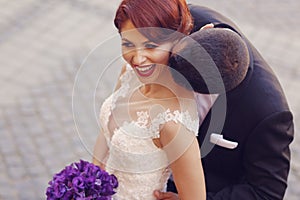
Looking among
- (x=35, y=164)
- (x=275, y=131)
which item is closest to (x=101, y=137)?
(x=275, y=131)

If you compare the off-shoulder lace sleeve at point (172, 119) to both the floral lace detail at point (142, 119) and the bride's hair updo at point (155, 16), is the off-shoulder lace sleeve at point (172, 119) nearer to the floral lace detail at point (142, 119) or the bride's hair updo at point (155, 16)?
the floral lace detail at point (142, 119)

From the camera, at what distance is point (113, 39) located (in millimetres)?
1997

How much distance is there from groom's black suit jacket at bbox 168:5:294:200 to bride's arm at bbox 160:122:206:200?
0.85 feet

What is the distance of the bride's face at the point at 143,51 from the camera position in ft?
6.12

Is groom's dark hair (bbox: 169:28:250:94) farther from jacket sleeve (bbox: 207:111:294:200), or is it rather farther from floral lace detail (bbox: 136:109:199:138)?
jacket sleeve (bbox: 207:111:294:200)

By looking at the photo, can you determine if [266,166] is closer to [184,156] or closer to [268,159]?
[268,159]

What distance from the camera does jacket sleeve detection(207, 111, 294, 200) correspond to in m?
2.17

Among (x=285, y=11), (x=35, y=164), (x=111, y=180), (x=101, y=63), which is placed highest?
(x=101, y=63)

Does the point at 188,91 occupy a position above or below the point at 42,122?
above

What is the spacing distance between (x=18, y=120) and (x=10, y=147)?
29 centimetres

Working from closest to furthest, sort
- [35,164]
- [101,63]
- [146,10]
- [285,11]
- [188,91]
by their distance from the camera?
[146,10] < [188,91] < [101,63] < [35,164] < [285,11]

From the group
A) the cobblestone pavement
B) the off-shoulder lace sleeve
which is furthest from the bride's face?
the cobblestone pavement

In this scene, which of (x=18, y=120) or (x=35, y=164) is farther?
(x=18, y=120)

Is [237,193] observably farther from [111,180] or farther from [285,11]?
[285,11]
